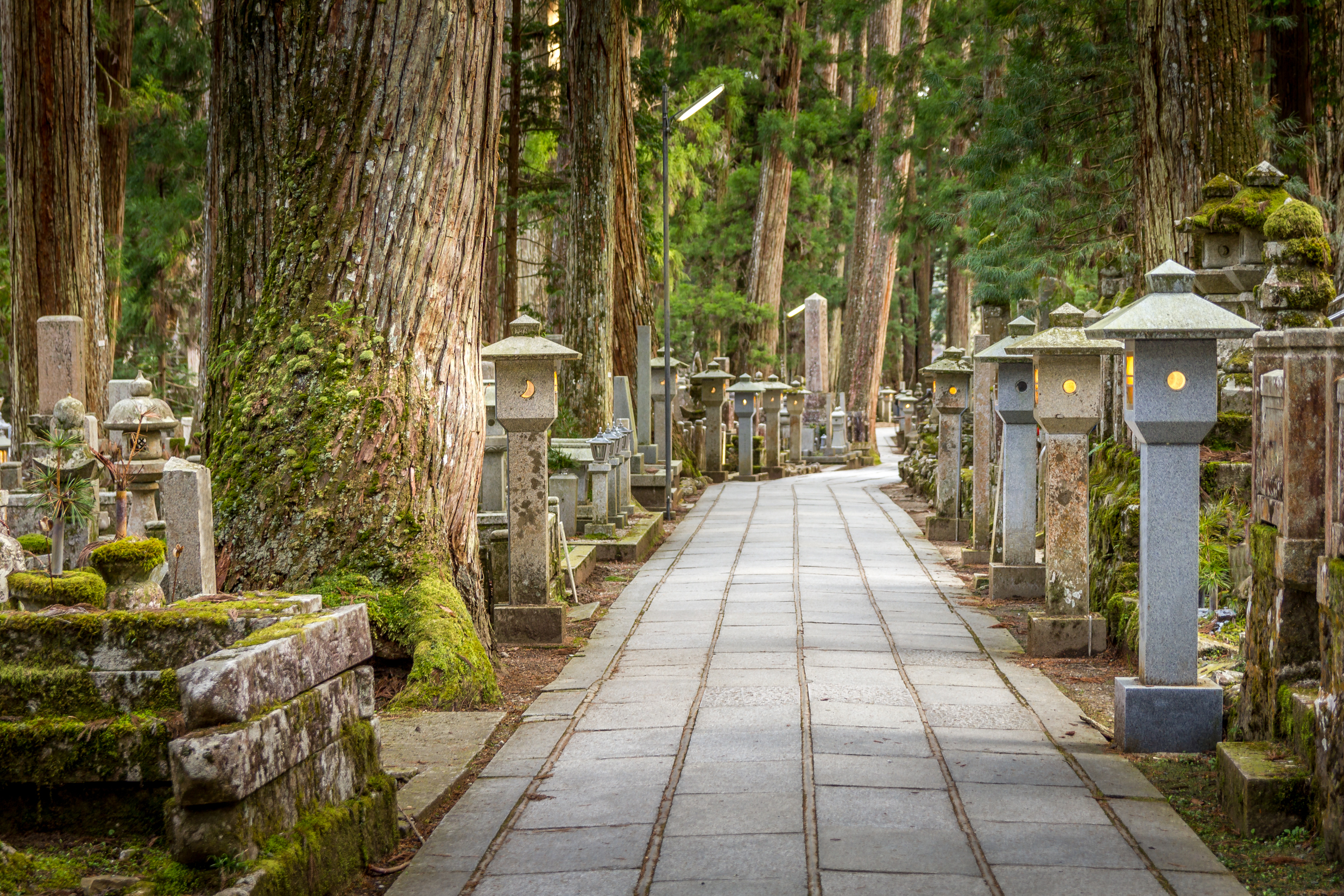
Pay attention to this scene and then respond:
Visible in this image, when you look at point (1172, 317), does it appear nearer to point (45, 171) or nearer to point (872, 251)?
point (45, 171)

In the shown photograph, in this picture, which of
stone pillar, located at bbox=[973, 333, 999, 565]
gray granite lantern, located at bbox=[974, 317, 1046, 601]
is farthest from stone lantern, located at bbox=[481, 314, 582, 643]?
stone pillar, located at bbox=[973, 333, 999, 565]

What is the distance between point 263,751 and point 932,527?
34.0 feet

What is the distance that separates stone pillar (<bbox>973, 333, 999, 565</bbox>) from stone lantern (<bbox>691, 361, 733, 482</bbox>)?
966 cm

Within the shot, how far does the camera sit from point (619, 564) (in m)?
11.1

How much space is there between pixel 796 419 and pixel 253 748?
21.6 m

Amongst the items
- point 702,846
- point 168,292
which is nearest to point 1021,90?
point 702,846

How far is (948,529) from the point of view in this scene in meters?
12.7

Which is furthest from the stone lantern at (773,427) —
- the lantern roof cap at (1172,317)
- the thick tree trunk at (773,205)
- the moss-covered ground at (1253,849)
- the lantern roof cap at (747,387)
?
the moss-covered ground at (1253,849)

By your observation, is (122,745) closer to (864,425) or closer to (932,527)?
(932,527)

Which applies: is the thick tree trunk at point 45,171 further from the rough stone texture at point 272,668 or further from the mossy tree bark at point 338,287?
the rough stone texture at point 272,668

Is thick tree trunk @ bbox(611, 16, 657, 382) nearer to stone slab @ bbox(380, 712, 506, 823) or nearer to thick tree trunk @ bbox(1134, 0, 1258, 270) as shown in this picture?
thick tree trunk @ bbox(1134, 0, 1258, 270)

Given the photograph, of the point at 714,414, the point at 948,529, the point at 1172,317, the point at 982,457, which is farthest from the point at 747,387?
the point at 1172,317

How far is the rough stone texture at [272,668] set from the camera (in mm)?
3029

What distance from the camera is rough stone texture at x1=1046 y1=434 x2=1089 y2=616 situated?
7078 mm
